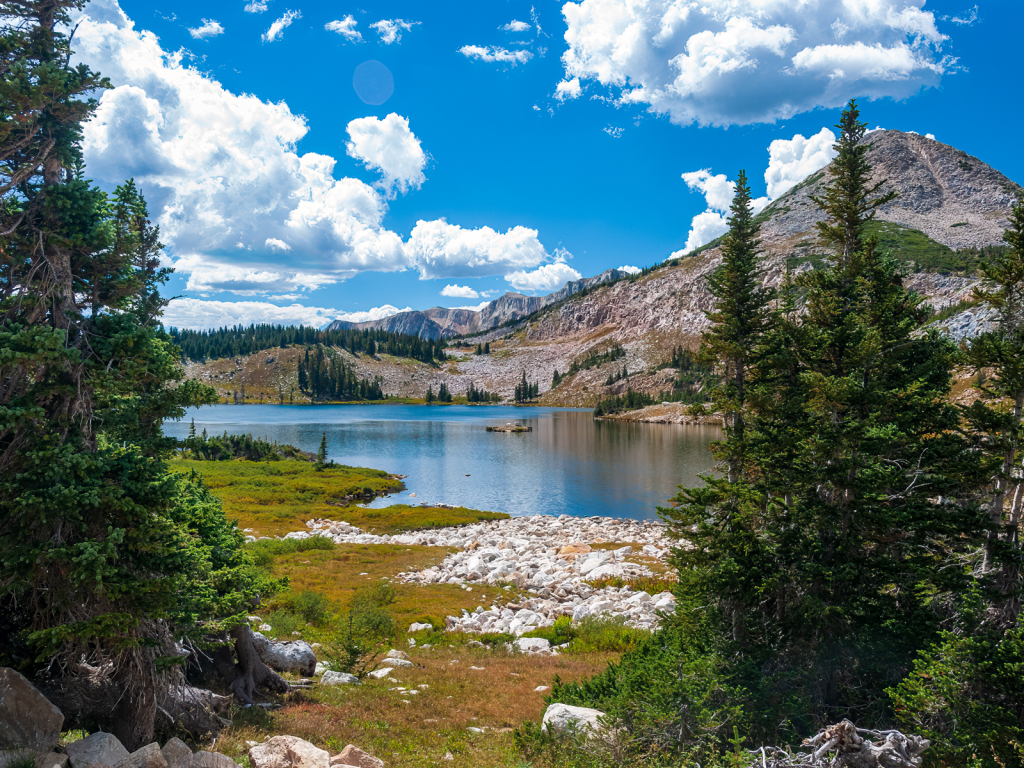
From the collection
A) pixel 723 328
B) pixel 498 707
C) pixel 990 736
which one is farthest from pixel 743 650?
pixel 723 328

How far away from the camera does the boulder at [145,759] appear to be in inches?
279

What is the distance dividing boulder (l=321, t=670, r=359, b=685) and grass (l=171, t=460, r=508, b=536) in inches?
1100

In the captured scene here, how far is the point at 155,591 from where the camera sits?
26.6ft

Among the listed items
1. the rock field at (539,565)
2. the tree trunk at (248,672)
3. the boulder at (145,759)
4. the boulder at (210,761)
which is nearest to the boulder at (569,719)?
the boulder at (210,761)

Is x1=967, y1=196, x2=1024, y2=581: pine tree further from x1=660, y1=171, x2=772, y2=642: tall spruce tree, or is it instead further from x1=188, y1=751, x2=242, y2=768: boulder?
x1=188, y1=751, x2=242, y2=768: boulder

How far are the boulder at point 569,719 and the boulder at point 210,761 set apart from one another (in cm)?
611

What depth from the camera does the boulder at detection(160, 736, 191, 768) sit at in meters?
7.45

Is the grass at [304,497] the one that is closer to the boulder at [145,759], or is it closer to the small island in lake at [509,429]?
the boulder at [145,759]

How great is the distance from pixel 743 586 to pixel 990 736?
5497mm

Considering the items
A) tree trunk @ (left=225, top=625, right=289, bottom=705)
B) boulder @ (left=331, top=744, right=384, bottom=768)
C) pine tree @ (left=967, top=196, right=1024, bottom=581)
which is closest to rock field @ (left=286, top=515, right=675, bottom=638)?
tree trunk @ (left=225, top=625, right=289, bottom=705)

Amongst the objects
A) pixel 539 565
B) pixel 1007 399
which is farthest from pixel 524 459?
pixel 1007 399

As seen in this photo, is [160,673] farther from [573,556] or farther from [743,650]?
[573,556]

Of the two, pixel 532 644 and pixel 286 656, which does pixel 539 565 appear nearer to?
pixel 532 644

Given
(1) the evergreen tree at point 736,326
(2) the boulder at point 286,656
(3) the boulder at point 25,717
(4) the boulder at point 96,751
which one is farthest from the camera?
(1) the evergreen tree at point 736,326
